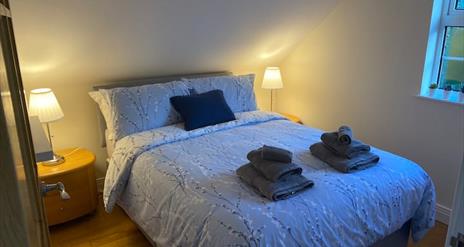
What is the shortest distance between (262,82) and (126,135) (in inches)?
69.0

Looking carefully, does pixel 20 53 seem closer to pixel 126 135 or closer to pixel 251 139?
pixel 126 135

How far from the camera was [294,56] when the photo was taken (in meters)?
3.88

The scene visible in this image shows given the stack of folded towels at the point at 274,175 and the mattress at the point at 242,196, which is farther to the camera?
the stack of folded towels at the point at 274,175

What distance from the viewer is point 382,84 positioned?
3043 millimetres

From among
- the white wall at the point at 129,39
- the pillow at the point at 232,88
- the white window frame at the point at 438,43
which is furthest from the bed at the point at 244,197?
the white window frame at the point at 438,43

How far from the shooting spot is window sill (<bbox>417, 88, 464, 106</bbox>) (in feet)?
8.49

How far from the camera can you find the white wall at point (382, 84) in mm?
2691

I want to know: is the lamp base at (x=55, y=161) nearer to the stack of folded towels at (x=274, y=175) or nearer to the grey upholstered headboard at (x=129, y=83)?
the grey upholstered headboard at (x=129, y=83)

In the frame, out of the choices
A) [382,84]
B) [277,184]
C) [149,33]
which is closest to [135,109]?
[149,33]

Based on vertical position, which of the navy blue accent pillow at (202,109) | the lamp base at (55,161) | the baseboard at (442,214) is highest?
the navy blue accent pillow at (202,109)

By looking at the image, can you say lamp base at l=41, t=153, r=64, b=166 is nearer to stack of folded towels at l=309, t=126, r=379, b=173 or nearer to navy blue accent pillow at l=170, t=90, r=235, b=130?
navy blue accent pillow at l=170, t=90, r=235, b=130

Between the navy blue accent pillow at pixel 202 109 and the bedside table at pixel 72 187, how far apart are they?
771 mm

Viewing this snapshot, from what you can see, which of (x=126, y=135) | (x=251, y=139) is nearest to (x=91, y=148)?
(x=126, y=135)

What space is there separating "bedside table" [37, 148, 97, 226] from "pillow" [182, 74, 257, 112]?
1049 mm
